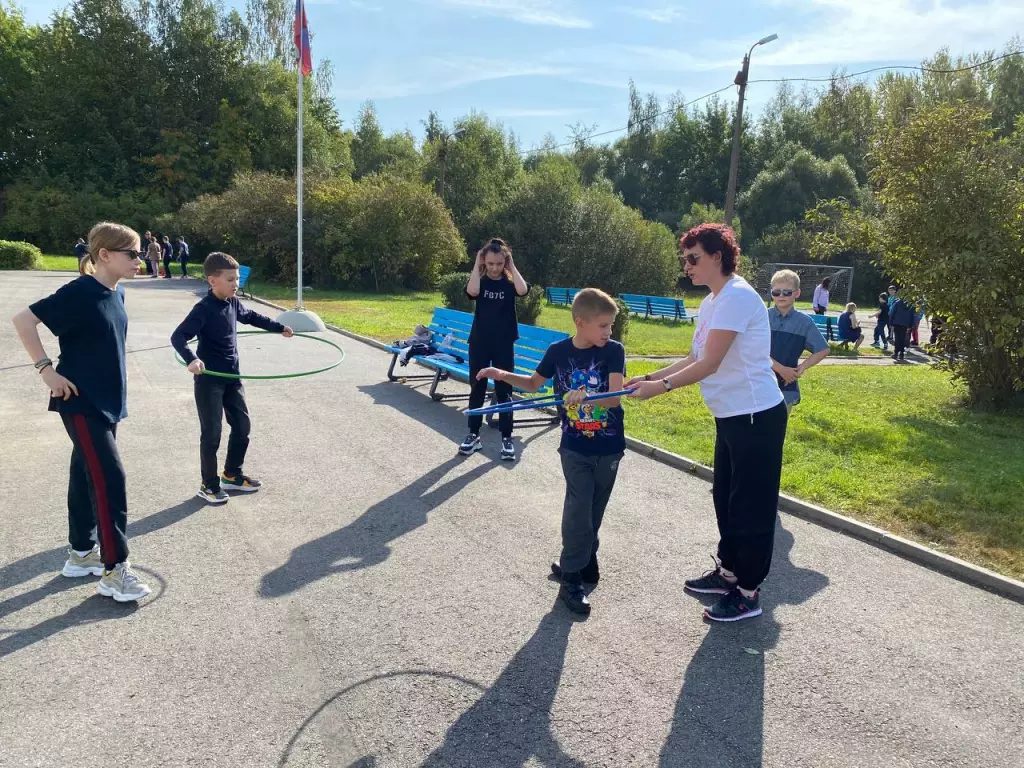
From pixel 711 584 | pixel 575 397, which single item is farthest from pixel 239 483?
pixel 711 584

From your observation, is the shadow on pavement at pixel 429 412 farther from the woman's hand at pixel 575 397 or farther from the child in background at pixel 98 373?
the child in background at pixel 98 373

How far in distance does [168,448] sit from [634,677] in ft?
16.7

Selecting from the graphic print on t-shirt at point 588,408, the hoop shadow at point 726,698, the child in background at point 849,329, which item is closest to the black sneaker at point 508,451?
the graphic print on t-shirt at point 588,408

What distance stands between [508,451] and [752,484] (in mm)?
3309

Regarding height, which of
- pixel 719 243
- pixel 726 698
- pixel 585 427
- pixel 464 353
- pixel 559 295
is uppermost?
pixel 719 243

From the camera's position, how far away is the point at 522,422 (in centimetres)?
830

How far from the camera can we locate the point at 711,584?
4305 mm

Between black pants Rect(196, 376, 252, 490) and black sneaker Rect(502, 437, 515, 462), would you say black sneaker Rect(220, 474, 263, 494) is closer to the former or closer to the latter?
black pants Rect(196, 376, 252, 490)

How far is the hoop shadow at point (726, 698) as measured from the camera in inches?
114

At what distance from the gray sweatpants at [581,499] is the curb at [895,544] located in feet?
4.71

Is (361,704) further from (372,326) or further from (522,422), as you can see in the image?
(372,326)

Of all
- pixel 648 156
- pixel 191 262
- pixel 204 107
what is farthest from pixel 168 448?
pixel 648 156

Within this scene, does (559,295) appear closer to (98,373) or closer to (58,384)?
(98,373)

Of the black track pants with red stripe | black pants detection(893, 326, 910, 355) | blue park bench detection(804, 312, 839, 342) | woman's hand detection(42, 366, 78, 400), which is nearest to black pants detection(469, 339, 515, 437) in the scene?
the black track pants with red stripe
